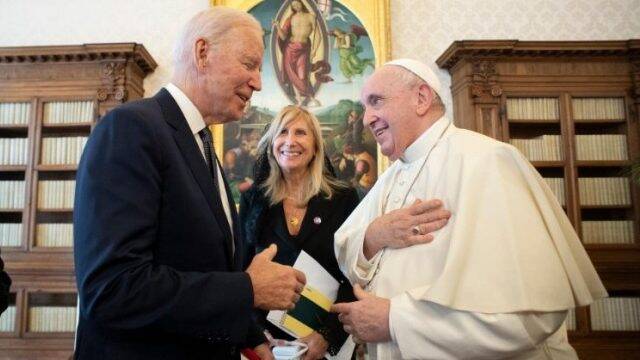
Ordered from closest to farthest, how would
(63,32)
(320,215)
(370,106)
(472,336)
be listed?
(472,336) < (370,106) < (320,215) < (63,32)

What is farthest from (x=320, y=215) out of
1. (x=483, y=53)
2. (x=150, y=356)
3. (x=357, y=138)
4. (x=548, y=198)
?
(x=483, y=53)

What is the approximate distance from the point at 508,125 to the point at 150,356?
453 cm

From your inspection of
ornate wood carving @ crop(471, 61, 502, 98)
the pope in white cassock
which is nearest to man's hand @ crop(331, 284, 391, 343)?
the pope in white cassock

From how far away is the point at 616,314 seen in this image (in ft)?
15.7

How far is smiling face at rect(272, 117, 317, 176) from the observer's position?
8.96 ft

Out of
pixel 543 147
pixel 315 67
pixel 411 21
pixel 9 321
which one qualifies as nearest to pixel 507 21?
pixel 411 21

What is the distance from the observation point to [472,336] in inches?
52.8

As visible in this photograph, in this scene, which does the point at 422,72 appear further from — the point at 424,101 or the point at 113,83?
the point at 113,83

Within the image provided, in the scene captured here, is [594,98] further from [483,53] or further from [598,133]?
[483,53]

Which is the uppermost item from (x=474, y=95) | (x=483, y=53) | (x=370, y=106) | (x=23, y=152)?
(x=483, y=53)

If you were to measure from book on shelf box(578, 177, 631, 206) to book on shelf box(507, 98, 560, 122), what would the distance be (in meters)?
0.75

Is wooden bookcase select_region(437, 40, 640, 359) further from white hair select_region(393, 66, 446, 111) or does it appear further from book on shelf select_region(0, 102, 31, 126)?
book on shelf select_region(0, 102, 31, 126)

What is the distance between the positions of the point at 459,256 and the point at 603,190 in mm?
4291

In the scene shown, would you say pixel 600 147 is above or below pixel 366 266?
above
